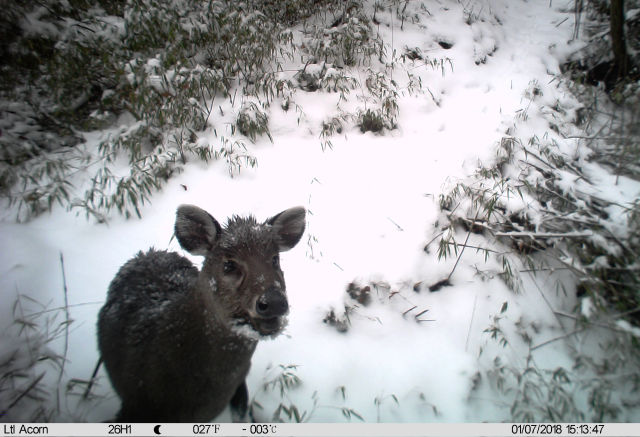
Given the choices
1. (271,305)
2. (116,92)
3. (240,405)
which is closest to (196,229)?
(271,305)

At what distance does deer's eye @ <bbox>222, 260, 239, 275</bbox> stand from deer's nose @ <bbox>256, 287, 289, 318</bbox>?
0.25 metres

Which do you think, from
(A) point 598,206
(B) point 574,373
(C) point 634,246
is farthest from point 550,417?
(A) point 598,206

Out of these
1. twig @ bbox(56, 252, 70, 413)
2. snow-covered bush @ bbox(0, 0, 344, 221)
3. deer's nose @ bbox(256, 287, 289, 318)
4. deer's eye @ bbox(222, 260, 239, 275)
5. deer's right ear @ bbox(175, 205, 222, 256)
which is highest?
snow-covered bush @ bbox(0, 0, 344, 221)

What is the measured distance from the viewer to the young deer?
59.9 inches

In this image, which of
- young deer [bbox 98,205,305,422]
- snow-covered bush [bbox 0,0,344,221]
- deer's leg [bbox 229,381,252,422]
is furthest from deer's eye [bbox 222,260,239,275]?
snow-covered bush [bbox 0,0,344,221]

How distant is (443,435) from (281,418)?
1055 mm

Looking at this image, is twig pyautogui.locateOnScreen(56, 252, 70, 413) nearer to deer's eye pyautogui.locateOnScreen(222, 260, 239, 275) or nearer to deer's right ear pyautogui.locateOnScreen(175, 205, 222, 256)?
deer's right ear pyautogui.locateOnScreen(175, 205, 222, 256)

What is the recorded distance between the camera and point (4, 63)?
333cm

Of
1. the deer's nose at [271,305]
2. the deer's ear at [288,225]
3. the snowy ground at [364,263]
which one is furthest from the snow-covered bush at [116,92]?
the deer's nose at [271,305]

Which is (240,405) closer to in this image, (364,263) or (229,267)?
(229,267)

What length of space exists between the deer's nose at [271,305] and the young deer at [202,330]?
0.04 metres

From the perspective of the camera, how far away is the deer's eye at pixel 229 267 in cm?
156

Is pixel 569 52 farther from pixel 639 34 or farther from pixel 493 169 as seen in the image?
pixel 493 169

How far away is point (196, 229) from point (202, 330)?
0.56m
